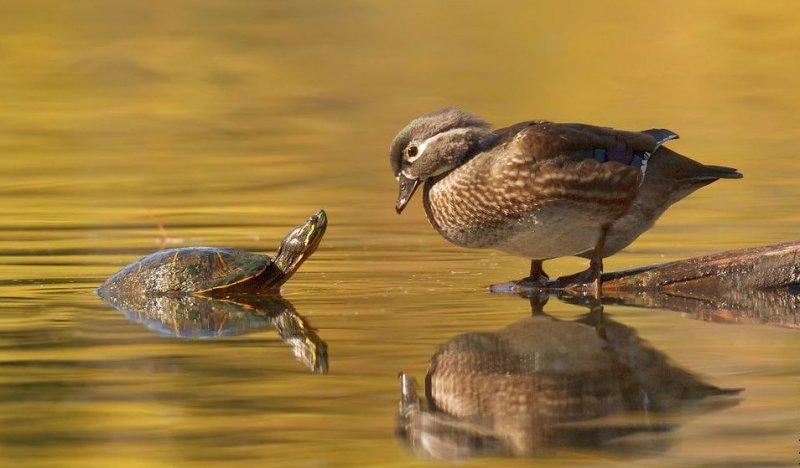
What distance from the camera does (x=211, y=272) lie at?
969 centimetres

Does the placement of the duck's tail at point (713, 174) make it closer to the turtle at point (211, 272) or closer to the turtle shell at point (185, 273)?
the turtle at point (211, 272)

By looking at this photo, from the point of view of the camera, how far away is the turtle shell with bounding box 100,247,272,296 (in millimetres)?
9633

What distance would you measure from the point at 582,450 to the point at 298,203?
8367 millimetres

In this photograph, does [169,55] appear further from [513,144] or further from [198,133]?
[513,144]

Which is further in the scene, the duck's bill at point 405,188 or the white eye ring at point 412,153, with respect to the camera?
the duck's bill at point 405,188

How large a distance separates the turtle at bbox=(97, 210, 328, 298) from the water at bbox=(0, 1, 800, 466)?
0.53 ft

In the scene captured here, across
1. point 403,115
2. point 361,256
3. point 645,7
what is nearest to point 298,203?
point 361,256

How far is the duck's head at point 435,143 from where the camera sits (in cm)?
930

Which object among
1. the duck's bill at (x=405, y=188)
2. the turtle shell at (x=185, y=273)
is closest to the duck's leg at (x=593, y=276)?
the duck's bill at (x=405, y=188)

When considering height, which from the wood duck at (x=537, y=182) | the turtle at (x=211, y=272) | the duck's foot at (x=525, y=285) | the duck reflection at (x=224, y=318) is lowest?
the duck reflection at (x=224, y=318)

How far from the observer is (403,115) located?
20188 millimetres

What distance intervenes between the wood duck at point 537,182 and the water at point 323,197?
47 centimetres

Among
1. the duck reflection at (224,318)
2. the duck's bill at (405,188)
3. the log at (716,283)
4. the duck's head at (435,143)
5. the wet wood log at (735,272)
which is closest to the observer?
the duck reflection at (224,318)

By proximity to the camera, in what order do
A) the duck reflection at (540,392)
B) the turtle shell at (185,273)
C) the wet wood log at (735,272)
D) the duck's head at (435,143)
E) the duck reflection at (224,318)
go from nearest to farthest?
the duck reflection at (540,392) → the duck reflection at (224,318) → the wet wood log at (735,272) → the duck's head at (435,143) → the turtle shell at (185,273)
